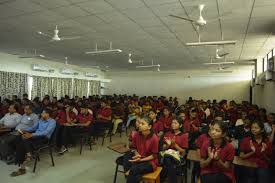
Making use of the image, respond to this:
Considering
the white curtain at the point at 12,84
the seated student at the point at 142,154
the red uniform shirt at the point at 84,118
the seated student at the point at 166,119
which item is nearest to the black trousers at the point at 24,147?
the red uniform shirt at the point at 84,118

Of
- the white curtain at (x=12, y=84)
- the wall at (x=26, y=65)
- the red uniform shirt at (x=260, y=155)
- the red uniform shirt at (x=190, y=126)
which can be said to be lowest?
the red uniform shirt at (x=260, y=155)

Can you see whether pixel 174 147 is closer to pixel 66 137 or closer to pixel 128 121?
pixel 66 137

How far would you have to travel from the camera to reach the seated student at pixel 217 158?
8.55 ft

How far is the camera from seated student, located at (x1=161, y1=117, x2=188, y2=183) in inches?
129

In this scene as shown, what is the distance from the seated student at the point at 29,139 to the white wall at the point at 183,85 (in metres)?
11.4

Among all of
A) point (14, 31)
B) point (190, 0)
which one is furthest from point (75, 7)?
point (14, 31)

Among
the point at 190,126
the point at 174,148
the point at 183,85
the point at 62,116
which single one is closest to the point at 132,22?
the point at 190,126

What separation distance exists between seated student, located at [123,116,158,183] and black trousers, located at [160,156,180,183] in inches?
12.3

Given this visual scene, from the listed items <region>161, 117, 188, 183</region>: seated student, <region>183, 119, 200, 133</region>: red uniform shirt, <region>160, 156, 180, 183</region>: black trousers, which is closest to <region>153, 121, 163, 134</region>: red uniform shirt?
<region>183, 119, 200, 133</region>: red uniform shirt

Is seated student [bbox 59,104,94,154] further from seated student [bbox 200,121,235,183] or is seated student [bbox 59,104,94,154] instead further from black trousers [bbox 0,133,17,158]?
seated student [bbox 200,121,235,183]

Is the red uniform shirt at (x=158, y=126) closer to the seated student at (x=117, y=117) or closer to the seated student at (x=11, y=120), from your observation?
the seated student at (x=117, y=117)

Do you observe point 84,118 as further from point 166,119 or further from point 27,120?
point 166,119

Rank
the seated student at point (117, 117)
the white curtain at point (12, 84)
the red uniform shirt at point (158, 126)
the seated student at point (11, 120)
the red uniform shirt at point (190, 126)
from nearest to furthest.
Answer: the red uniform shirt at point (190, 126), the red uniform shirt at point (158, 126), the seated student at point (11, 120), the seated student at point (117, 117), the white curtain at point (12, 84)

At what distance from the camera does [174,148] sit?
359 centimetres
